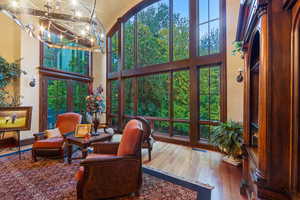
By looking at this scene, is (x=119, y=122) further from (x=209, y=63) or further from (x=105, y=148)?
(x=209, y=63)

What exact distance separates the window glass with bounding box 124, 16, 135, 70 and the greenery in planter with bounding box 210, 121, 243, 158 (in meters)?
4.02

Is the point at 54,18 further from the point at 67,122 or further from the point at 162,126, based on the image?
the point at 162,126

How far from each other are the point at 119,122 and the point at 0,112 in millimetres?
3551

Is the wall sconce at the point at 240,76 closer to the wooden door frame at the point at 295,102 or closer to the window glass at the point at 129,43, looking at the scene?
the wooden door frame at the point at 295,102

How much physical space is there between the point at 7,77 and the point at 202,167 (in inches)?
218

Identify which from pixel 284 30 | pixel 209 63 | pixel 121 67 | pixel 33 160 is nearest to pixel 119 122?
pixel 121 67

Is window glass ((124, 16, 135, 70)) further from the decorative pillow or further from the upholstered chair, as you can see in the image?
the upholstered chair

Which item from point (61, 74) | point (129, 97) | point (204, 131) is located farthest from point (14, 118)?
point (204, 131)

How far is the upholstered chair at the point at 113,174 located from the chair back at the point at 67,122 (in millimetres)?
2237

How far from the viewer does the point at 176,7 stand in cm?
466

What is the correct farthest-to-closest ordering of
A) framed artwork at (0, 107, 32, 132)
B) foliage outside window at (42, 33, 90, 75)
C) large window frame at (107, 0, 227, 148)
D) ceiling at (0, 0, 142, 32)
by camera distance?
ceiling at (0, 0, 142, 32) < foliage outside window at (42, 33, 90, 75) < large window frame at (107, 0, 227, 148) < framed artwork at (0, 107, 32, 132)

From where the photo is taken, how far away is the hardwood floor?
2.22m

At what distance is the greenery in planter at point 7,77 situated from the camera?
3974 mm

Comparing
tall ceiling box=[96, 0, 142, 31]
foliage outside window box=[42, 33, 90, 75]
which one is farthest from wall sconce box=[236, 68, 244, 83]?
foliage outside window box=[42, 33, 90, 75]
